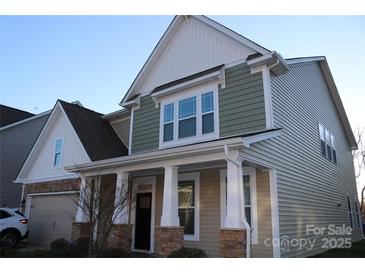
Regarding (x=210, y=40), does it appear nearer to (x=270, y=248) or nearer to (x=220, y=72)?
(x=220, y=72)

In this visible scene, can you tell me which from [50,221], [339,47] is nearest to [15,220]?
[50,221]

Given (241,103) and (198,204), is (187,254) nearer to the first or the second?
(198,204)

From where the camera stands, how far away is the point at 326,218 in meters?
12.8

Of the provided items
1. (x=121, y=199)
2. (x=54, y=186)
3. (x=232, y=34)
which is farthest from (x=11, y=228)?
(x=232, y=34)

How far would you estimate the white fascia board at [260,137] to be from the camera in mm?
7580

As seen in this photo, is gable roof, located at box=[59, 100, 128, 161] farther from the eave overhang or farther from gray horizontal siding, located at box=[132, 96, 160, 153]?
the eave overhang

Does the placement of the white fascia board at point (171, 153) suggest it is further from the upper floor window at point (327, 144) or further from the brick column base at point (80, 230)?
the upper floor window at point (327, 144)

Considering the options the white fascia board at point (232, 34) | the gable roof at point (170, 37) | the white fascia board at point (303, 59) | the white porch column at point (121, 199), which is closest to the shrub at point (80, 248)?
the white porch column at point (121, 199)

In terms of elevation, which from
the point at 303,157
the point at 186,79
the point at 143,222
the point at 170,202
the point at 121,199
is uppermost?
the point at 186,79

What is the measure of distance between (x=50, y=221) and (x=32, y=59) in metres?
7.24

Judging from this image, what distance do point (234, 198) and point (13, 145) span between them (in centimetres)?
1732

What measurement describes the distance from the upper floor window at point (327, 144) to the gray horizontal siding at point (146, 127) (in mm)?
7143

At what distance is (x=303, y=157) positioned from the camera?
37.9ft

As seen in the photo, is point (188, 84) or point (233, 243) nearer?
point (233, 243)
